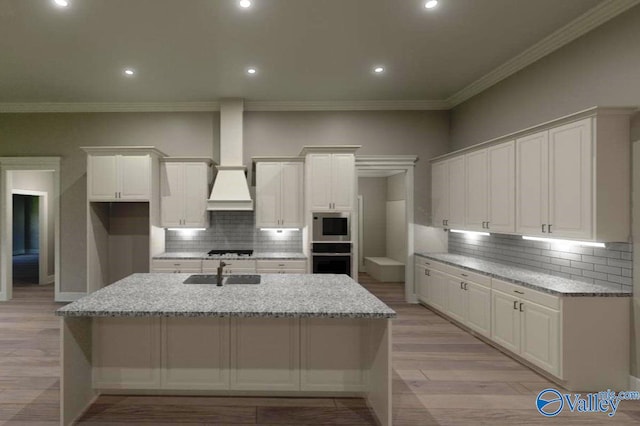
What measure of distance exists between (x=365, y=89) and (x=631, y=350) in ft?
13.8

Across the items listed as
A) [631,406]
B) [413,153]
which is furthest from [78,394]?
[413,153]

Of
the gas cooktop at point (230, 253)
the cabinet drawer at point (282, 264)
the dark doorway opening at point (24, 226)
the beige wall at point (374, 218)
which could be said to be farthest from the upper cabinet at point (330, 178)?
the dark doorway opening at point (24, 226)

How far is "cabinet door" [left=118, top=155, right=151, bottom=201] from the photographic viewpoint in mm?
4973

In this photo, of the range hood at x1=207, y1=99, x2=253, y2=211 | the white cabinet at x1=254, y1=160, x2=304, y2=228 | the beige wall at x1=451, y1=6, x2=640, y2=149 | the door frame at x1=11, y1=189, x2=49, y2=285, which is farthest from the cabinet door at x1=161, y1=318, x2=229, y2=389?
the door frame at x1=11, y1=189, x2=49, y2=285

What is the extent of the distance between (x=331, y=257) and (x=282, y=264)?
2.44ft

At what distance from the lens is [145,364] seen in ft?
8.63

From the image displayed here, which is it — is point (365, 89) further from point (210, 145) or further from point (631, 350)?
point (631, 350)

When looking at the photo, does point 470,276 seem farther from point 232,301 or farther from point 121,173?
point 121,173

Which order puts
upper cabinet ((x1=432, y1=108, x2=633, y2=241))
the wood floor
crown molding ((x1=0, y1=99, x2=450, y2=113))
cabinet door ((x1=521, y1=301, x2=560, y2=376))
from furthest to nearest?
1. crown molding ((x1=0, y1=99, x2=450, y2=113))
2. cabinet door ((x1=521, y1=301, x2=560, y2=376))
3. upper cabinet ((x1=432, y1=108, x2=633, y2=241))
4. the wood floor

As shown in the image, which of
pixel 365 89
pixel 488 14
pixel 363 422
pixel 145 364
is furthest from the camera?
pixel 365 89

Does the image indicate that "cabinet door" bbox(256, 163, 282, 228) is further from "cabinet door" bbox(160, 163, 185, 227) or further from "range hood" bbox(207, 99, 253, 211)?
"cabinet door" bbox(160, 163, 185, 227)

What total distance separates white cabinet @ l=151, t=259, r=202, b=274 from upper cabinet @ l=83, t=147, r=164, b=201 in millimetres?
979

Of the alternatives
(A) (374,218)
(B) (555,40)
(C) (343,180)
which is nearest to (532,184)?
(B) (555,40)

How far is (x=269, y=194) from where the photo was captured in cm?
529
